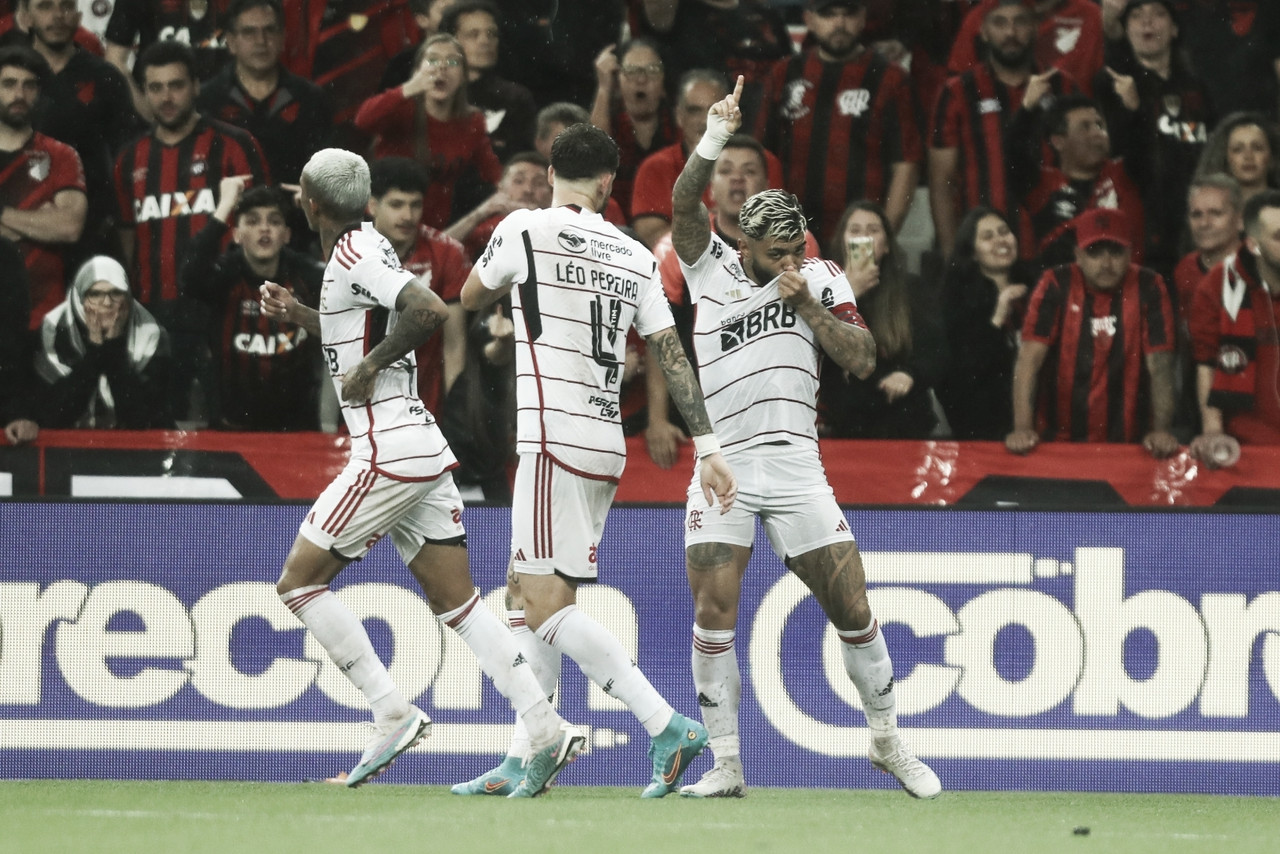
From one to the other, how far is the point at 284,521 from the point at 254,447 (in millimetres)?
604

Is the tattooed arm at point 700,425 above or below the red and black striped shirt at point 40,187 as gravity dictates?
below

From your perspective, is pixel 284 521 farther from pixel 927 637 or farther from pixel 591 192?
pixel 927 637

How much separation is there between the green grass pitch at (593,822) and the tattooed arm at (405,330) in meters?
1.44

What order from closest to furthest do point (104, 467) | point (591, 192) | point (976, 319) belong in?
1. point (591, 192)
2. point (104, 467)
3. point (976, 319)

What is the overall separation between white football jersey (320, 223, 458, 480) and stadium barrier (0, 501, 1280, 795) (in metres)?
1.31

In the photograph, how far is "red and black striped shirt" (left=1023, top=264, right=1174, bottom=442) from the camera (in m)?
8.32

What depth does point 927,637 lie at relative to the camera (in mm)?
7324

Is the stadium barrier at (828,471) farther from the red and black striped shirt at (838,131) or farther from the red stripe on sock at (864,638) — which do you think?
the red and black striped shirt at (838,131)

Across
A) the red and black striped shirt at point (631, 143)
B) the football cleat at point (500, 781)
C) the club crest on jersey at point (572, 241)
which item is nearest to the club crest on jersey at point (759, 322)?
the club crest on jersey at point (572, 241)

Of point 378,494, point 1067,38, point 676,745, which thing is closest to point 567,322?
point 378,494

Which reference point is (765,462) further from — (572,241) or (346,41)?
(346,41)

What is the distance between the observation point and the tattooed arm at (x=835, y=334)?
6.09m

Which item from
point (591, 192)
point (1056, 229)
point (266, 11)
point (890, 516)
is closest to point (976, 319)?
point (1056, 229)

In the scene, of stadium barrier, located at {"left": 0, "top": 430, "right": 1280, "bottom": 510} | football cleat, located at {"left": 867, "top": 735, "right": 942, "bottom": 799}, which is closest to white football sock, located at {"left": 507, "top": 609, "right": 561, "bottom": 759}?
football cleat, located at {"left": 867, "top": 735, "right": 942, "bottom": 799}
